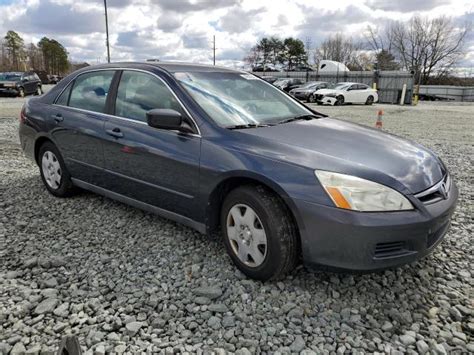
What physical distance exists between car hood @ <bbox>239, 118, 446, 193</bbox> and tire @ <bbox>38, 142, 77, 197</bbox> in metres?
2.45

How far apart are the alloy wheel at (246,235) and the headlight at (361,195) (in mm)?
561

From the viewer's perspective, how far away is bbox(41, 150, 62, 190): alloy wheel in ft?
14.9

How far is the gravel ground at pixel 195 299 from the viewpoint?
2.30 meters

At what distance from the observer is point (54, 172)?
15.0ft

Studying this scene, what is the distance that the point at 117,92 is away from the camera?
12.5 feet

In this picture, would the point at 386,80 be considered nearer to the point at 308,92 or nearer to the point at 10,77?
the point at 308,92

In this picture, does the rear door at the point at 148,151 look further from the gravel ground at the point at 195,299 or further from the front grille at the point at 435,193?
the front grille at the point at 435,193

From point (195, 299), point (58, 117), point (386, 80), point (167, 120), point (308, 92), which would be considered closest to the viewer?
point (195, 299)

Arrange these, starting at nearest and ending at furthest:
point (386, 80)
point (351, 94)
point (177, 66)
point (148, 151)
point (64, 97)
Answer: point (148, 151) → point (177, 66) → point (64, 97) → point (351, 94) → point (386, 80)

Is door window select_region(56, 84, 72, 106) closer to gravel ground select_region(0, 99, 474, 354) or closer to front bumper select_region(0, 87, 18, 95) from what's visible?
gravel ground select_region(0, 99, 474, 354)

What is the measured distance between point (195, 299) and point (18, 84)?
934 inches

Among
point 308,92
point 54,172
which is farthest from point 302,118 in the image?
point 308,92

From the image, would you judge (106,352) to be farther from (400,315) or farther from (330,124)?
(330,124)

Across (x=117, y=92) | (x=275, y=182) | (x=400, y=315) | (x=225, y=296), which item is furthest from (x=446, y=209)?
(x=117, y=92)
